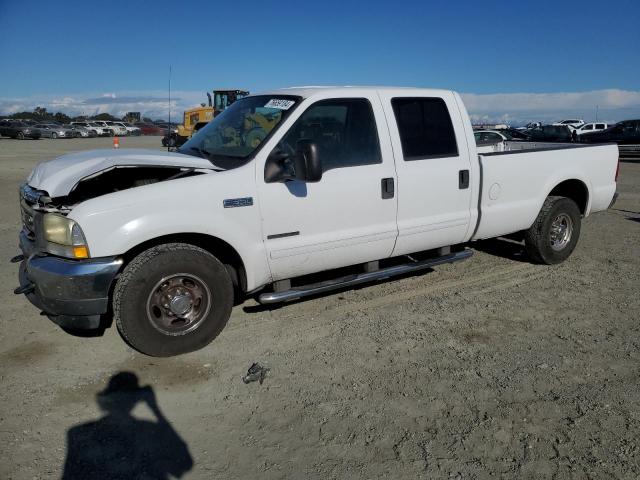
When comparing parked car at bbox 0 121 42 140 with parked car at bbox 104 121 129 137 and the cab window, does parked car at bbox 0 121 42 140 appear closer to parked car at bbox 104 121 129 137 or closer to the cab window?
parked car at bbox 104 121 129 137

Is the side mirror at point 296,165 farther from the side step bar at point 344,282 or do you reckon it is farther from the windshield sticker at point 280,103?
the side step bar at point 344,282

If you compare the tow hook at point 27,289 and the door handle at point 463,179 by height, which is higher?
the door handle at point 463,179

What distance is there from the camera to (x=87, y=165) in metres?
3.76

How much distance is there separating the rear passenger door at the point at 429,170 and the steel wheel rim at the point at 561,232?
147 cm

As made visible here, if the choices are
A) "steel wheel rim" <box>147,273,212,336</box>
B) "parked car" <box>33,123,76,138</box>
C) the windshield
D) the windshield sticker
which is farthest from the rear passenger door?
"parked car" <box>33,123,76,138</box>

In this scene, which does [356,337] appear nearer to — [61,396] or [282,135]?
[282,135]

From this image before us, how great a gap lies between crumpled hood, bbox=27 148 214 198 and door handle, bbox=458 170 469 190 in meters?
2.37

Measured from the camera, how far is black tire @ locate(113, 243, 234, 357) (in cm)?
361

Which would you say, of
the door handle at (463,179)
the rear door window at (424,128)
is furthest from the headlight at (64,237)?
the door handle at (463,179)

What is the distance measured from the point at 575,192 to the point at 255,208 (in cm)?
431

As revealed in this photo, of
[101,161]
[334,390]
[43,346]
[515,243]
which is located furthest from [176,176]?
[515,243]

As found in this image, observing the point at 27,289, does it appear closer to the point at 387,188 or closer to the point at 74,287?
the point at 74,287

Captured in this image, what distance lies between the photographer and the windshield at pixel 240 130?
13.6 ft

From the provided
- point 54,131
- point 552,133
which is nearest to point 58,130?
point 54,131
